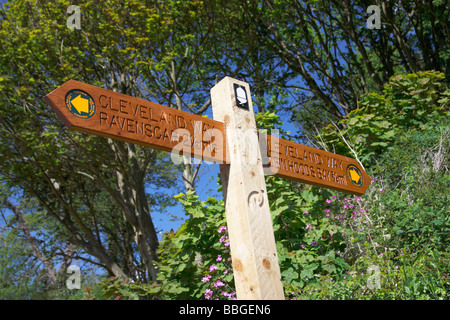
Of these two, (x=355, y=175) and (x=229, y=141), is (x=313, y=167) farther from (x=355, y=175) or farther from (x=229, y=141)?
(x=229, y=141)

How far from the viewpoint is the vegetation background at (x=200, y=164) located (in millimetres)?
3768

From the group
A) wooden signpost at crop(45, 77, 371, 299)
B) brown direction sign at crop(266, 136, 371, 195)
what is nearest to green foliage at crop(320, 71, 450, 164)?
brown direction sign at crop(266, 136, 371, 195)

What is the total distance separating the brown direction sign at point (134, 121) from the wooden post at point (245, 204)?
0.08m

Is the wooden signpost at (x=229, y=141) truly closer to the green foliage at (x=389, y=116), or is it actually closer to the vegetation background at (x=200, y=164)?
the vegetation background at (x=200, y=164)

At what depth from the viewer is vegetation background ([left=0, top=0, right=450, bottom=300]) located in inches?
148

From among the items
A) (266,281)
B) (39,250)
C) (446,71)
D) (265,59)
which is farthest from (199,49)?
(39,250)

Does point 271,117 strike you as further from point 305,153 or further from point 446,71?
point 446,71

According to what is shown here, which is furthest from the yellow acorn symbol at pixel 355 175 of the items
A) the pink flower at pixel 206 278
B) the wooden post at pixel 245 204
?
the pink flower at pixel 206 278

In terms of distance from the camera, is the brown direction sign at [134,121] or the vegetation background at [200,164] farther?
the vegetation background at [200,164]

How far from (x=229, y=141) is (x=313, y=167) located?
2.30ft

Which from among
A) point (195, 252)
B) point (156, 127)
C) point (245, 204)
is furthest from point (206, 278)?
point (156, 127)

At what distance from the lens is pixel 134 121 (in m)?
1.82

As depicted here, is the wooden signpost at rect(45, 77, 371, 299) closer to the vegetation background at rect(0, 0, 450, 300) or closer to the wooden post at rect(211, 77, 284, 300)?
the wooden post at rect(211, 77, 284, 300)
